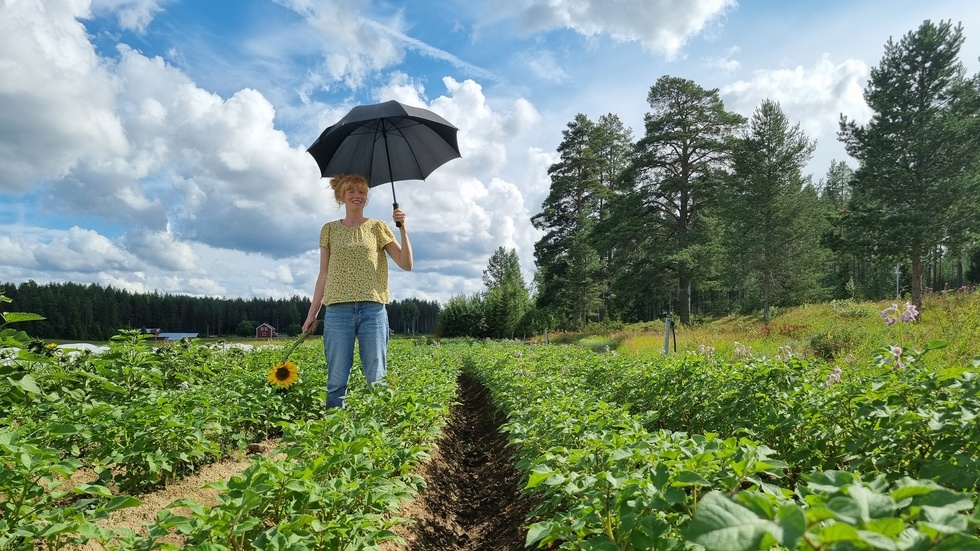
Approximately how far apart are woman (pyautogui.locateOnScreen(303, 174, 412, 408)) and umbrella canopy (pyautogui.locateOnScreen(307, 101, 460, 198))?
0.88 meters

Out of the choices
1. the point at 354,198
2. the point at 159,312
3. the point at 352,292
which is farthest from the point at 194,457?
the point at 159,312

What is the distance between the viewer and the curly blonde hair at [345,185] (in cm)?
458

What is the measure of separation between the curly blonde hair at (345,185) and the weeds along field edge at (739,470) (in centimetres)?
241

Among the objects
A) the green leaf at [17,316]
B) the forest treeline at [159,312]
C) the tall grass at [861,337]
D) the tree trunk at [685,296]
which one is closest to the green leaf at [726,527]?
the green leaf at [17,316]

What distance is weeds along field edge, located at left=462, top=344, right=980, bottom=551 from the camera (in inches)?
33.8

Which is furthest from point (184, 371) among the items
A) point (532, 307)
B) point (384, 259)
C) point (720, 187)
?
point (532, 307)

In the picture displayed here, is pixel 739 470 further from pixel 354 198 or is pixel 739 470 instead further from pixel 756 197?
pixel 756 197

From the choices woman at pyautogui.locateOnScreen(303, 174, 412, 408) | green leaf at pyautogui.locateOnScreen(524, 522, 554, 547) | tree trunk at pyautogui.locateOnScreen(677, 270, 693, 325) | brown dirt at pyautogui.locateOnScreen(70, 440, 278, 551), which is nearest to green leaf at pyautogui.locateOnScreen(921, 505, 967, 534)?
green leaf at pyautogui.locateOnScreen(524, 522, 554, 547)

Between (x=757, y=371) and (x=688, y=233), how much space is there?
2480cm

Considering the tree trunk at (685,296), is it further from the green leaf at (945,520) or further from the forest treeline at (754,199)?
the green leaf at (945,520)

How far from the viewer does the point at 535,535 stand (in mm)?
1540

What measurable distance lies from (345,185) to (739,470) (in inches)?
157

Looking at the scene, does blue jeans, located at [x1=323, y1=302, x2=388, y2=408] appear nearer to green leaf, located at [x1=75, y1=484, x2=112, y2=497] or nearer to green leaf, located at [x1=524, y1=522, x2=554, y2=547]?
green leaf, located at [x1=75, y1=484, x2=112, y2=497]

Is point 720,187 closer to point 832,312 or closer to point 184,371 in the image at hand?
point 832,312
